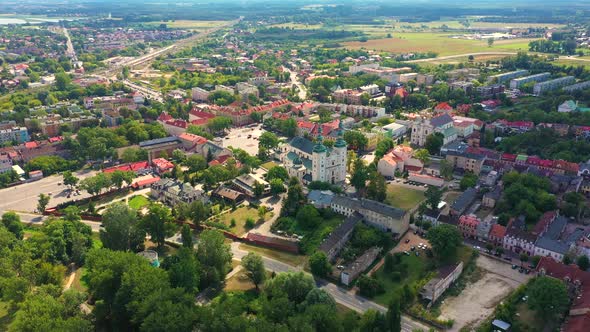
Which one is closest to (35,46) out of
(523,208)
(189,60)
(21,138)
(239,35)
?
(189,60)

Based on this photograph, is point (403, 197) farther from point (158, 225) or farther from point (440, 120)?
point (158, 225)

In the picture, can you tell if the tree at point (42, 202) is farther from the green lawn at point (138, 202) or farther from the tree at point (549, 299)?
the tree at point (549, 299)

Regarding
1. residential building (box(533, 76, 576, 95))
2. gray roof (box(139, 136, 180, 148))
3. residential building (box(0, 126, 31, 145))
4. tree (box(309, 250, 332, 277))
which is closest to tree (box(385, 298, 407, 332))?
tree (box(309, 250, 332, 277))

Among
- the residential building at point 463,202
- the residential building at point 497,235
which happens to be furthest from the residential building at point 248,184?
the residential building at point 497,235

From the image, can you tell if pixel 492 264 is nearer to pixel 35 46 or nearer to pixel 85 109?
pixel 85 109

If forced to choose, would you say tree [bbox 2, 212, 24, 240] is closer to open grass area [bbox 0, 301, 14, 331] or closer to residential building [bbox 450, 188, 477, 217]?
open grass area [bbox 0, 301, 14, 331]

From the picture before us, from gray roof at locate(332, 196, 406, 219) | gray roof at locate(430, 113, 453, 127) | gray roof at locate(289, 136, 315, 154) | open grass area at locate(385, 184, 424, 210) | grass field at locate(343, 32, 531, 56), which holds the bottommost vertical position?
open grass area at locate(385, 184, 424, 210)

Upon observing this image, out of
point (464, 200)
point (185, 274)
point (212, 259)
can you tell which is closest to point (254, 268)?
point (212, 259)

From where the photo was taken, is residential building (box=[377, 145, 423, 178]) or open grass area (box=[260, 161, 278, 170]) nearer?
residential building (box=[377, 145, 423, 178])
